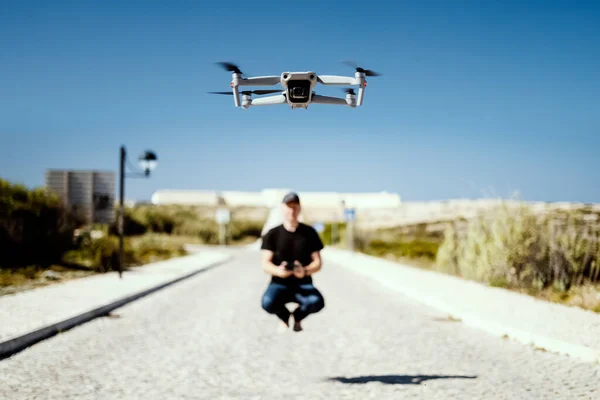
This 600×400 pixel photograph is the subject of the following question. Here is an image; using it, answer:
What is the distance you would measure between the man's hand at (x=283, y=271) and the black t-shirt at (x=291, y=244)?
52 millimetres

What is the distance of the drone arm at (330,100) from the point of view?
3.55 m

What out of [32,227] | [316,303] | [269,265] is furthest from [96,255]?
[269,265]

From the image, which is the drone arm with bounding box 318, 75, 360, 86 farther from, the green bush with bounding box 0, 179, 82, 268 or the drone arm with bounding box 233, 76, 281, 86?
the green bush with bounding box 0, 179, 82, 268

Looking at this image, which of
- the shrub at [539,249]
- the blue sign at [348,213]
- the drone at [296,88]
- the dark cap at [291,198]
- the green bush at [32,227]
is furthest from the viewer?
the blue sign at [348,213]

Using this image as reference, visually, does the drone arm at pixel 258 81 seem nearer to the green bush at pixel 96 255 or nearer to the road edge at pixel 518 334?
the road edge at pixel 518 334

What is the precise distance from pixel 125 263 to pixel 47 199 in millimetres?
6569

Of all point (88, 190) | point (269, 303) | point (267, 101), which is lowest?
point (269, 303)

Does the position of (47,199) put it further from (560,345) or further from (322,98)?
(322,98)

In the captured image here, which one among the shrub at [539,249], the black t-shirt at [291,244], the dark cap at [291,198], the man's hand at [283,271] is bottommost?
the shrub at [539,249]

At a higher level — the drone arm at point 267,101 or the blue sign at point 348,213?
the drone arm at point 267,101

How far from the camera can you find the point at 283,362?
339 inches

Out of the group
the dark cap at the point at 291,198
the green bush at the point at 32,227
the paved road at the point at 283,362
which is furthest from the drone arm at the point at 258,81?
the green bush at the point at 32,227

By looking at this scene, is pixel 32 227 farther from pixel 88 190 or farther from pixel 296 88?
pixel 296 88

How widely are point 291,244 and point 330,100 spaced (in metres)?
1.04
